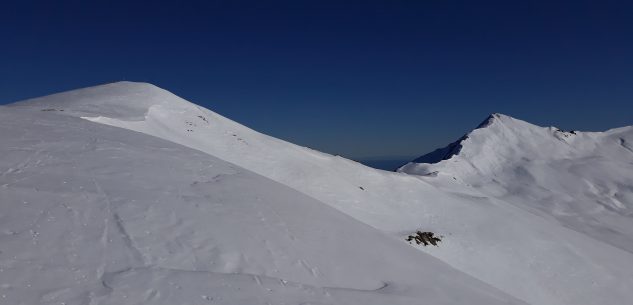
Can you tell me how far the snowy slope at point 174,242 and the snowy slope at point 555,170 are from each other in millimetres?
38817

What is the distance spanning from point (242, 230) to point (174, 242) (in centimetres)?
190

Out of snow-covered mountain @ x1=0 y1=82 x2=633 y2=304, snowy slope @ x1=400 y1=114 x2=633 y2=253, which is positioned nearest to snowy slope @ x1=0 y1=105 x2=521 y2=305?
snow-covered mountain @ x1=0 y1=82 x2=633 y2=304

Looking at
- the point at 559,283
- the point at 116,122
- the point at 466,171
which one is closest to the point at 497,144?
the point at 466,171

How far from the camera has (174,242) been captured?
30.0ft

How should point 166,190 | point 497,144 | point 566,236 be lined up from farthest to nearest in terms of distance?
point 497,144
point 566,236
point 166,190

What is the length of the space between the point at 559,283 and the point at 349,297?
19.5 metres

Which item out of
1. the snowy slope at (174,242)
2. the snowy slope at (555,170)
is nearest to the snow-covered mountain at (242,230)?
the snowy slope at (174,242)

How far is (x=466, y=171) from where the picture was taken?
222 ft

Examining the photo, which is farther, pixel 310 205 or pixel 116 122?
pixel 116 122

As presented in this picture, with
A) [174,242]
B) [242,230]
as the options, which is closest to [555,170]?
[242,230]

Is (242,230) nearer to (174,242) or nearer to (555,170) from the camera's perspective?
(174,242)

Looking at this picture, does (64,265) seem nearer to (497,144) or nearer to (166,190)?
(166,190)

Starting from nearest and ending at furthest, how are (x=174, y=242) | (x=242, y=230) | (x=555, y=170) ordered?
(x=174, y=242), (x=242, y=230), (x=555, y=170)

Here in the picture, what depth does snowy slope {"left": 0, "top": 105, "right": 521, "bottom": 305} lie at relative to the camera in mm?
7387
